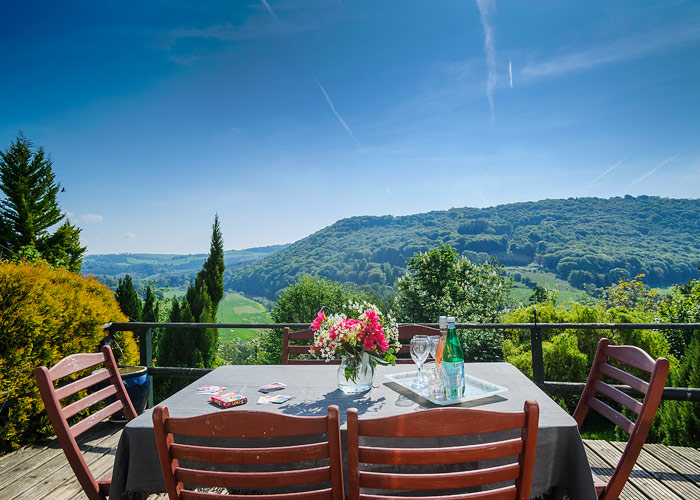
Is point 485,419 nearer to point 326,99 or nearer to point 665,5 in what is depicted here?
point 326,99

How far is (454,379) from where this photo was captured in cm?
182

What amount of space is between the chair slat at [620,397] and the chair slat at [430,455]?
2.46ft

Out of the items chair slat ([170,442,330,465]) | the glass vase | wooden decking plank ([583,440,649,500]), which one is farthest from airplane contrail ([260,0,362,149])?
chair slat ([170,442,330,465])

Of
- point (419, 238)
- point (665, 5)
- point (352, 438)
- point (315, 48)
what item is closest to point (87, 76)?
point (315, 48)

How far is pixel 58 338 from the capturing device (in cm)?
369

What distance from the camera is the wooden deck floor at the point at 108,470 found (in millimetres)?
2371

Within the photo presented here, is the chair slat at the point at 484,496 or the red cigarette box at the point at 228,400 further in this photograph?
the red cigarette box at the point at 228,400

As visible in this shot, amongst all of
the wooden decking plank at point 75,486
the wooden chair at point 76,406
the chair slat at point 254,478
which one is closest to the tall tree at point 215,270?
the wooden decking plank at point 75,486

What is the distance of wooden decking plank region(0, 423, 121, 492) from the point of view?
275 centimetres

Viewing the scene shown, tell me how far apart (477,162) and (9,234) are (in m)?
25.0

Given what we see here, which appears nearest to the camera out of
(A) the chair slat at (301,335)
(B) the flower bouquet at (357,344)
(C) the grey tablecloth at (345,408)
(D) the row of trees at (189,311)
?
(C) the grey tablecloth at (345,408)

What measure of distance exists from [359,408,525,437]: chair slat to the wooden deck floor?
1.81 m

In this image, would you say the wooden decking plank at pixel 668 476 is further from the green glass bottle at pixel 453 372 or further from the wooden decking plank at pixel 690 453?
the green glass bottle at pixel 453 372

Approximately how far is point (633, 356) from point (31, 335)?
420 cm
